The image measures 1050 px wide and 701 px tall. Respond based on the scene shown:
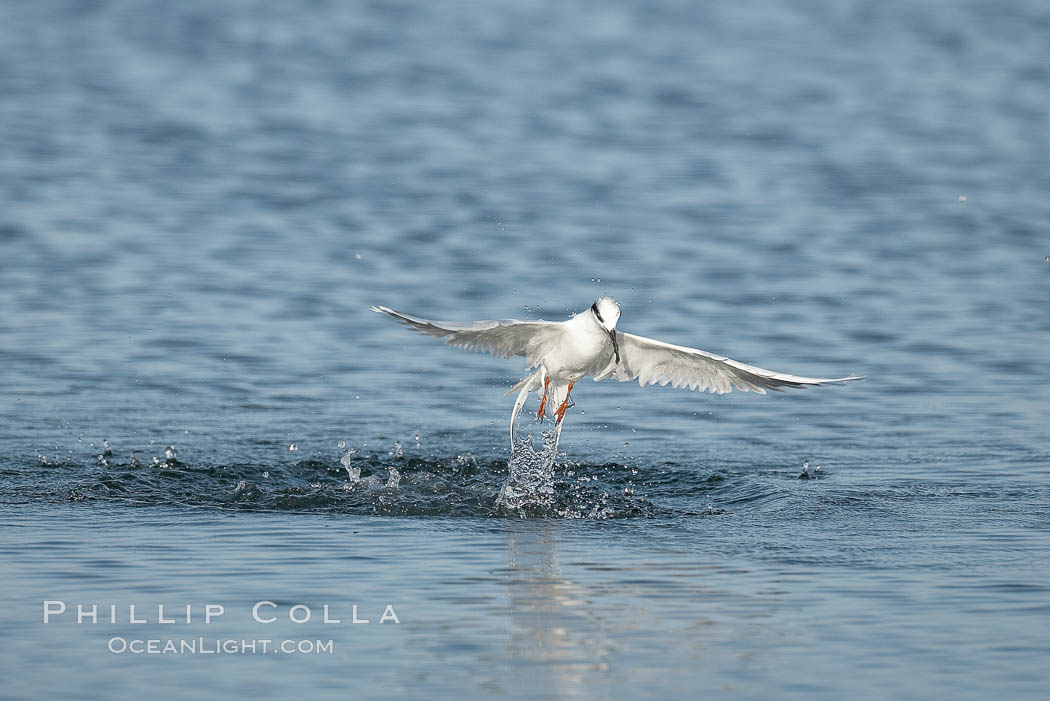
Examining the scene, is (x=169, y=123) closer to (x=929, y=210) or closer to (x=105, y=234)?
(x=105, y=234)

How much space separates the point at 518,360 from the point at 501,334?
269 inches

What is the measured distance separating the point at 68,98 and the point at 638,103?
11.3 meters

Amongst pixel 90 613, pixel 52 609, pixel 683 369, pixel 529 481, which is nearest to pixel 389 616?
pixel 90 613

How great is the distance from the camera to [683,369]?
12484 mm

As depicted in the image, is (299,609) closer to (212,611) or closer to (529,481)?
(212,611)

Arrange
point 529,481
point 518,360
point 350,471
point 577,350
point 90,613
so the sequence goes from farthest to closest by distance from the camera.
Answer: point 518,360
point 350,471
point 529,481
point 577,350
point 90,613

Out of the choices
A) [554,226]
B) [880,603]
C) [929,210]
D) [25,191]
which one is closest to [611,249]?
[554,226]

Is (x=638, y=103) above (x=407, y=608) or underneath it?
above

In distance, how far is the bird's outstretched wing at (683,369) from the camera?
38.9 ft

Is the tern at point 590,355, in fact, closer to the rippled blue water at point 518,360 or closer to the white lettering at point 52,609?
the rippled blue water at point 518,360

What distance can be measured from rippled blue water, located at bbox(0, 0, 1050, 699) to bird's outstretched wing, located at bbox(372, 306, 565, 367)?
116 cm

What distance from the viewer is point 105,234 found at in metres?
21.6

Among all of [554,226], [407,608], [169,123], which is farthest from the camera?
[169,123]

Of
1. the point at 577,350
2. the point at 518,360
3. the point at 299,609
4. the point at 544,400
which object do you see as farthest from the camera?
the point at 518,360
